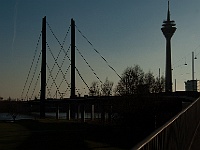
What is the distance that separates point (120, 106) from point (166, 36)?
10122 centimetres

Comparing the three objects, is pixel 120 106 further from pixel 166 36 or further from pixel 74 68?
pixel 166 36

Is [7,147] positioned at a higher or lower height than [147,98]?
lower

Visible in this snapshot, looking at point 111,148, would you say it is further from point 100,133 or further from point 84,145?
point 100,133

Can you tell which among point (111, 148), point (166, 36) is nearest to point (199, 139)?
point (111, 148)

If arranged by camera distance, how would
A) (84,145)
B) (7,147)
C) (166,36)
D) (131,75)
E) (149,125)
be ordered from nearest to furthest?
(7,147)
(84,145)
(149,125)
(131,75)
(166,36)

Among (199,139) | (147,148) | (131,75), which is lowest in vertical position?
(199,139)

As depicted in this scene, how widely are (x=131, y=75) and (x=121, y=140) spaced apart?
4235cm

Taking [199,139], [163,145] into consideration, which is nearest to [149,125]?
[199,139]

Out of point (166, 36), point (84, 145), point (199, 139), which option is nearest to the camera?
point (199, 139)

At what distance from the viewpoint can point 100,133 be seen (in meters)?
38.9

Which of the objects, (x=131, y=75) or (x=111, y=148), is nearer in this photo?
(x=111, y=148)

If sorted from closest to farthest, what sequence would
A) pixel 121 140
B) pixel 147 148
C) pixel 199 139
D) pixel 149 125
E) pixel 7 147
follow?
pixel 147 148 < pixel 199 139 < pixel 7 147 < pixel 121 140 < pixel 149 125

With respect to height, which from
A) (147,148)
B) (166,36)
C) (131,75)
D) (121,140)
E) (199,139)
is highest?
(166,36)

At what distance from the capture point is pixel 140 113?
37906 mm
